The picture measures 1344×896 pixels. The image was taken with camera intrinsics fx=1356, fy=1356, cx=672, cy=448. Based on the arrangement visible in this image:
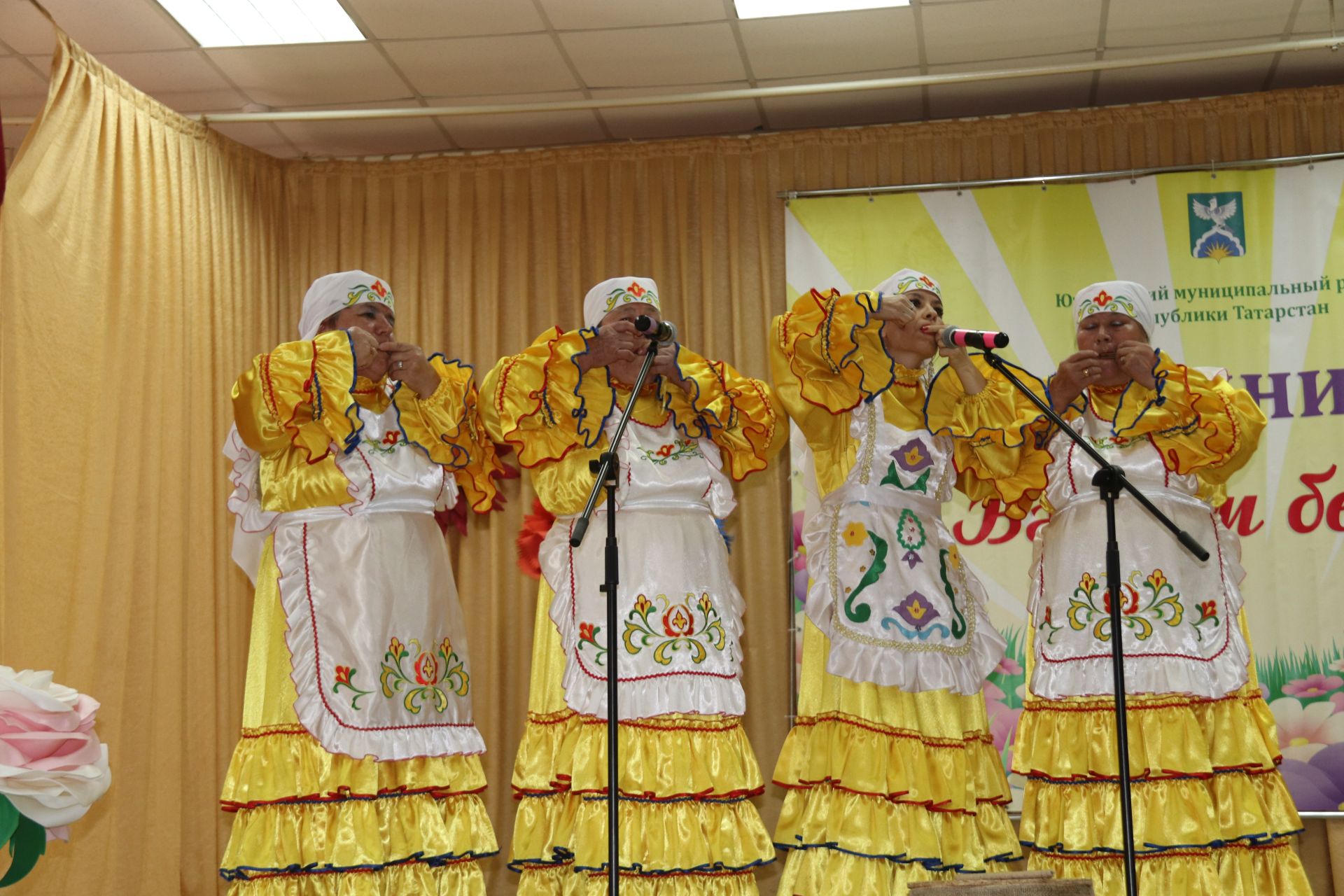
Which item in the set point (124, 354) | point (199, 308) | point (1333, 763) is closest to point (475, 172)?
point (199, 308)

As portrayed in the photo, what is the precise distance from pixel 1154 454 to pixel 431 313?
337cm

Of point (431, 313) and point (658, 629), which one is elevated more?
point (431, 313)

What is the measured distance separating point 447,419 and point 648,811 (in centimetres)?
125

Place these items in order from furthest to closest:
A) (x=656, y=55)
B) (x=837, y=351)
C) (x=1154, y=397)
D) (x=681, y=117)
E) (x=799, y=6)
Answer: (x=681, y=117) → (x=656, y=55) → (x=799, y=6) → (x=1154, y=397) → (x=837, y=351)

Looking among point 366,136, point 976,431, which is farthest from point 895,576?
point 366,136

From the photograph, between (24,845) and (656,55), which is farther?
(656,55)

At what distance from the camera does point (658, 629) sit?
3623mm

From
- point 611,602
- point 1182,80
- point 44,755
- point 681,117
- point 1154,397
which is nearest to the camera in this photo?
point 44,755

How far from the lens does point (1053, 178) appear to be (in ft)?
18.8

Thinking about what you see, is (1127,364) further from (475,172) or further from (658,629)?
(475,172)

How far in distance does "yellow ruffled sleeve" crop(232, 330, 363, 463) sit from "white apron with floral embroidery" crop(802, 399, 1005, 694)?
1.35 meters

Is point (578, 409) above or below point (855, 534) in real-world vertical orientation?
above

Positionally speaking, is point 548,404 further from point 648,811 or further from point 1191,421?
point 1191,421

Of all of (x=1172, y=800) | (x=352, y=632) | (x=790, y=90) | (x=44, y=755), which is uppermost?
(x=790, y=90)
